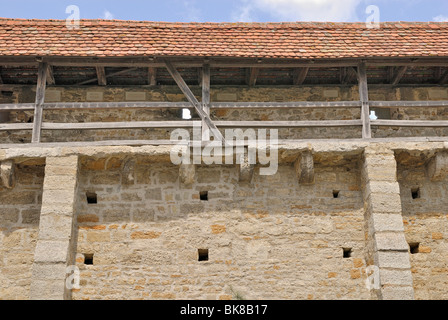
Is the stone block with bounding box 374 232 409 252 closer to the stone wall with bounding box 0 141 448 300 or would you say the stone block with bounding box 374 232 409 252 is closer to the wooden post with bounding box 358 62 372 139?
the stone wall with bounding box 0 141 448 300

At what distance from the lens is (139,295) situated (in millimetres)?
9055

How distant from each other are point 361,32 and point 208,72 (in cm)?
A: 243

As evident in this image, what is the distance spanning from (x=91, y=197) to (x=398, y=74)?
483cm

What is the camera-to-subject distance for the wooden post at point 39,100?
9477 mm

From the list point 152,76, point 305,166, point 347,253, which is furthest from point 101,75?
point 347,253

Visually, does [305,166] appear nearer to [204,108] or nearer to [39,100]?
[204,108]

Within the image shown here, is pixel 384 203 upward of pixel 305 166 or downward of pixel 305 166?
downward

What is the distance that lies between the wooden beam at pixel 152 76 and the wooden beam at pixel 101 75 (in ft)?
2.17

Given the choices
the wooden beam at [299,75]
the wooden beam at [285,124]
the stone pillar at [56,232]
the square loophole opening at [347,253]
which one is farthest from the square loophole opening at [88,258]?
the wooden beam at [299,75]

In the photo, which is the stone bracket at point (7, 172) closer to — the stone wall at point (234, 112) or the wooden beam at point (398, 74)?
the stone wall at point (234, 112)

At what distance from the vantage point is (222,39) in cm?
1016

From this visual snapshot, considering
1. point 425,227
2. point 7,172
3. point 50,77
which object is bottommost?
point 425,227

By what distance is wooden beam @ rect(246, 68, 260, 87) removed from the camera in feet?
33.8
